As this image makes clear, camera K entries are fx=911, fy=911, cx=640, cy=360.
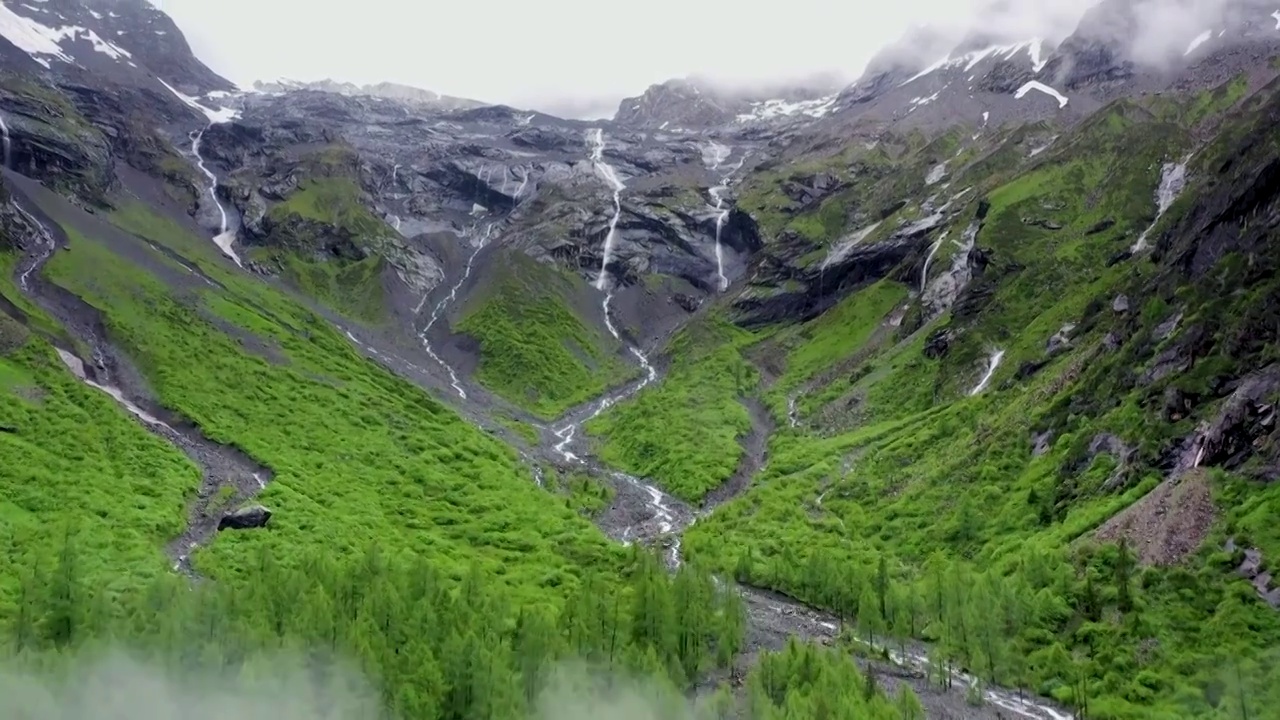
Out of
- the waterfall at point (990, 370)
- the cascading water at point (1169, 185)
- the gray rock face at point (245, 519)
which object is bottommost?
the gray rock face at point (245, 519)

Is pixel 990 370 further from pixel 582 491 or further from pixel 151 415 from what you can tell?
pixel 151 415

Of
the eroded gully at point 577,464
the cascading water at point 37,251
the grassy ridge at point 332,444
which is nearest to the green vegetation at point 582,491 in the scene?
the eroded gully at point 577,464

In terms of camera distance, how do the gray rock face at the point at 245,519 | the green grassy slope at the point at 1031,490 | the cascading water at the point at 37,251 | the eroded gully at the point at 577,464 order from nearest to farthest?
1. the green grassy slope at the point at 1031,490
2. the eroded gully at the point at 577,464
3. the gray rock face at the point at 245,519
4. the cascading water at the point at 37,251

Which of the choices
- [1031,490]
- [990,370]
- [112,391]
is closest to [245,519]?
[112,391]

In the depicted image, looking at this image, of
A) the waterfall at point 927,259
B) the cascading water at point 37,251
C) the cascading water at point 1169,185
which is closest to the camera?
the cascading water at point 37,251

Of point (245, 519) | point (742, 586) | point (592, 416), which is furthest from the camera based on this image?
point (592, 416)

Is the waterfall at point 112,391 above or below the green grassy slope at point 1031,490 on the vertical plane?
below

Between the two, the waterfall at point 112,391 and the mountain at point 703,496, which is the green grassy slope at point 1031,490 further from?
the waterfall at point 112,391

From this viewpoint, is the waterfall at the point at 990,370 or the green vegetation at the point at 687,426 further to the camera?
the green vegetation at the point at 687,426
